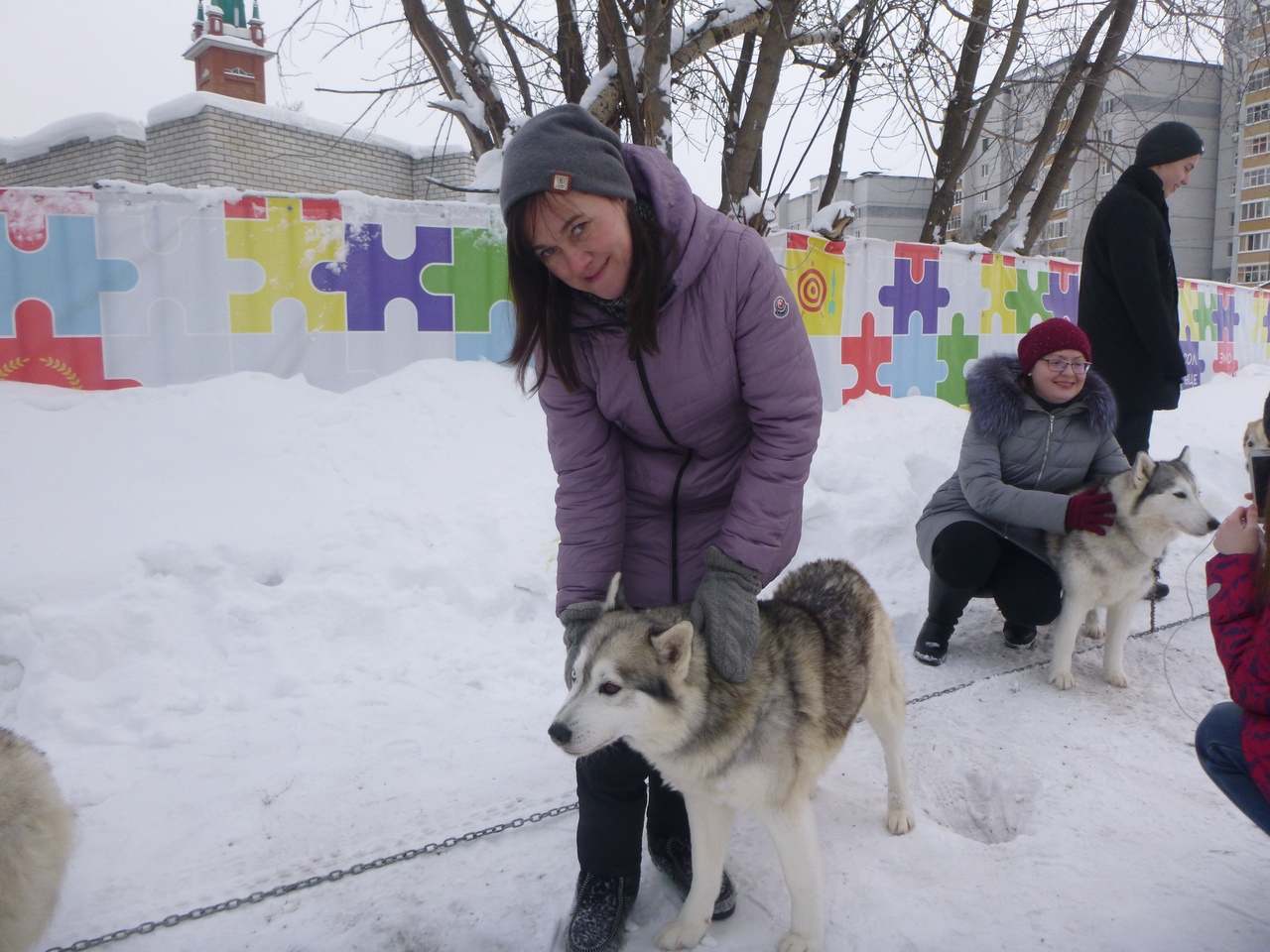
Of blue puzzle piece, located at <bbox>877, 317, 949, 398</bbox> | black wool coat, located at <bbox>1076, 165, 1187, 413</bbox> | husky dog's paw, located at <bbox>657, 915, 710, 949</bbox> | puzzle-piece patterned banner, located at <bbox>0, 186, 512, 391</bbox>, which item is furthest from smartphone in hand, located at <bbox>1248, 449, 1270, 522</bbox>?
blue puzzle piece, located at <bbox>877, 317, 949, 398</bbox>

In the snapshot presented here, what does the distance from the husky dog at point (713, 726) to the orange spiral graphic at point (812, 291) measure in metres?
4.87

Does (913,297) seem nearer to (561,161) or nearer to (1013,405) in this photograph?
(1013,405)

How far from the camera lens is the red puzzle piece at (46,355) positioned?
15.4 ft

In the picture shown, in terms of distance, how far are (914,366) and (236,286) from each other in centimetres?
575

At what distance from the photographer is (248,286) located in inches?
203

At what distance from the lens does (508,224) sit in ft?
5.71

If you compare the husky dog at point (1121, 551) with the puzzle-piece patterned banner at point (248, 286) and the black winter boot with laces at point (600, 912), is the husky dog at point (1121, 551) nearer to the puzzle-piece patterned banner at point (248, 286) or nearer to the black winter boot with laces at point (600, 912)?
the black winter boot with laces at point (600, 912)

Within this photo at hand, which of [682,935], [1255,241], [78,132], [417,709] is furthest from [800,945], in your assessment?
[1255,241]

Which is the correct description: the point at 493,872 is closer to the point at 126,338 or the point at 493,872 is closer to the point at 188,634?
the point at 188,634

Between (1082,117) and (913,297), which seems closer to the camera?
(913,297)

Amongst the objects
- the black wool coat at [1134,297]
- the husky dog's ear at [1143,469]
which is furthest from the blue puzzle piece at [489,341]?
the husky dog's ear at [1143,469]

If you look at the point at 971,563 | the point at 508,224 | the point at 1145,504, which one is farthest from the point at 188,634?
the point at 1145,504

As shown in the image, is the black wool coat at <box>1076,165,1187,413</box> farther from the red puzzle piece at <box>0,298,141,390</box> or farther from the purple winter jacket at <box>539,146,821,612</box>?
the red puzzle piece at <box>0,298,141,390</box>

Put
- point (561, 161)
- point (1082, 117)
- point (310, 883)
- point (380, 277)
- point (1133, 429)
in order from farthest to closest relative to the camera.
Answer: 1. point (1082, 117)
2. point (380, 277)
3. point (1133, 429)
4. point (310, 883)
5. point (561, 161)
